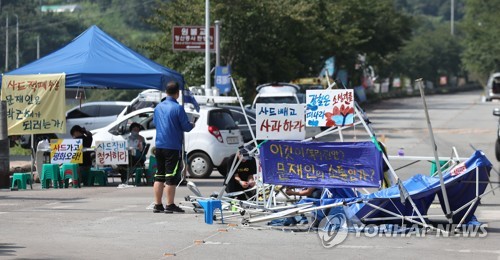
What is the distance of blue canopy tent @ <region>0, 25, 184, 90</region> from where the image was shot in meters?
19.8

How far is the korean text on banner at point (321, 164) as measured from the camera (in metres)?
12.7

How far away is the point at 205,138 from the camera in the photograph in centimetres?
2123

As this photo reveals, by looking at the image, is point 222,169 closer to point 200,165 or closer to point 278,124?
point 200,165

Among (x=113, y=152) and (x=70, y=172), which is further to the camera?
(x=113, y=152)

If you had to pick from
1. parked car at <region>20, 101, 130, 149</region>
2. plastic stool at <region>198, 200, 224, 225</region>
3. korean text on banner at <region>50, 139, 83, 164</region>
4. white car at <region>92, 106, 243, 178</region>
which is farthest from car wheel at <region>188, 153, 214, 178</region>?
parked car at <region>20, 101, 130, 149</region>

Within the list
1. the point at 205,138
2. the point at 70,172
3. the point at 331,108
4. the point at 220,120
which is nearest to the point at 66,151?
the point at 70,172

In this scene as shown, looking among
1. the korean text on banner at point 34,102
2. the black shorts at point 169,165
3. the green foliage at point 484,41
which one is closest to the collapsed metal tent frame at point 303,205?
the black shorts at point 169,165

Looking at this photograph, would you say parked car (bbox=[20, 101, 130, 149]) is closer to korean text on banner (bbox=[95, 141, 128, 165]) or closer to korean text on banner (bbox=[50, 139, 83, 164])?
korean text on banner (bbox=[50, 139, 83, 164])

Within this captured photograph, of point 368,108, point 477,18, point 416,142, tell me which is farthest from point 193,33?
point 477,18

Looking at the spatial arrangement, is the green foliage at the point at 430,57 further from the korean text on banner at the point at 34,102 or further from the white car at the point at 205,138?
the korean text on banner at the point at 34,102

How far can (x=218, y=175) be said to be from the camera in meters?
22.4

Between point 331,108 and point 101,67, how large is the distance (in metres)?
7.38

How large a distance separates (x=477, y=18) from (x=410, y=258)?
84.6 meters

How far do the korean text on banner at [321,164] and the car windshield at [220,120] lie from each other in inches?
331
